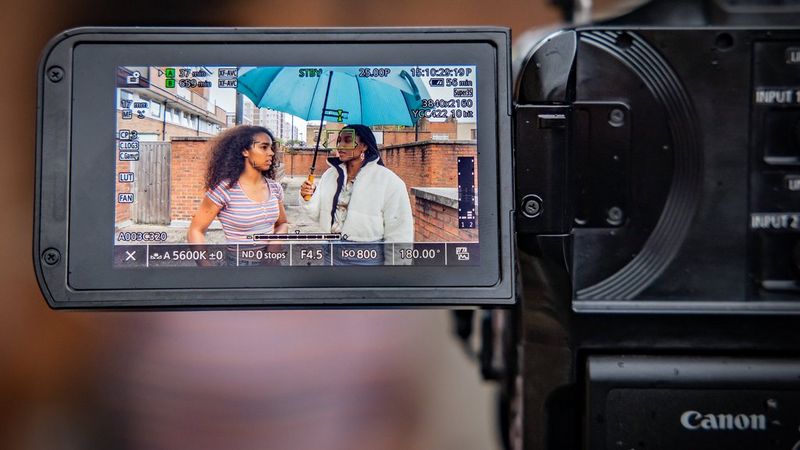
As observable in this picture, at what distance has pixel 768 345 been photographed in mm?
618

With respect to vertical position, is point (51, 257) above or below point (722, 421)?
above

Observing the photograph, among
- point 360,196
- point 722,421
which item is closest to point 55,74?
point 360,196

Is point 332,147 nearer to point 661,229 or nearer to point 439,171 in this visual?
point 439,171

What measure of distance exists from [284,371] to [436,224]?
720 millimetres

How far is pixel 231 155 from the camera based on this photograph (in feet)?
1.99

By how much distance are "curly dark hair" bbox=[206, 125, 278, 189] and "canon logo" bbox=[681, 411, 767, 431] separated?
0.48m

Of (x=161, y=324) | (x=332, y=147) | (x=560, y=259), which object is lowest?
(x=161, y=324)

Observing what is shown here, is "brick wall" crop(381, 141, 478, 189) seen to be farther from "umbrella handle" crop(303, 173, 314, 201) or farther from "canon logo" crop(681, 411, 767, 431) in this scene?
"canon logo" crop(681, 411, 767, 431)

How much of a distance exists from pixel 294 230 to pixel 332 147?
9cm

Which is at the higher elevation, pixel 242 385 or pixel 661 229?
pixel 661 229

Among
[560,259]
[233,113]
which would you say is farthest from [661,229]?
[233,113]

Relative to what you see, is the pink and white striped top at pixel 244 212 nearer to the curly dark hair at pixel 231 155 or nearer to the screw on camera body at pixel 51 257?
the curly dark hair at pixel 231 155

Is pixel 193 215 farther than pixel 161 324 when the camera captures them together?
No

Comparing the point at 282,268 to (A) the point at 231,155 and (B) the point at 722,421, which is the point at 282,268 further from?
(B) the point at 722,421
